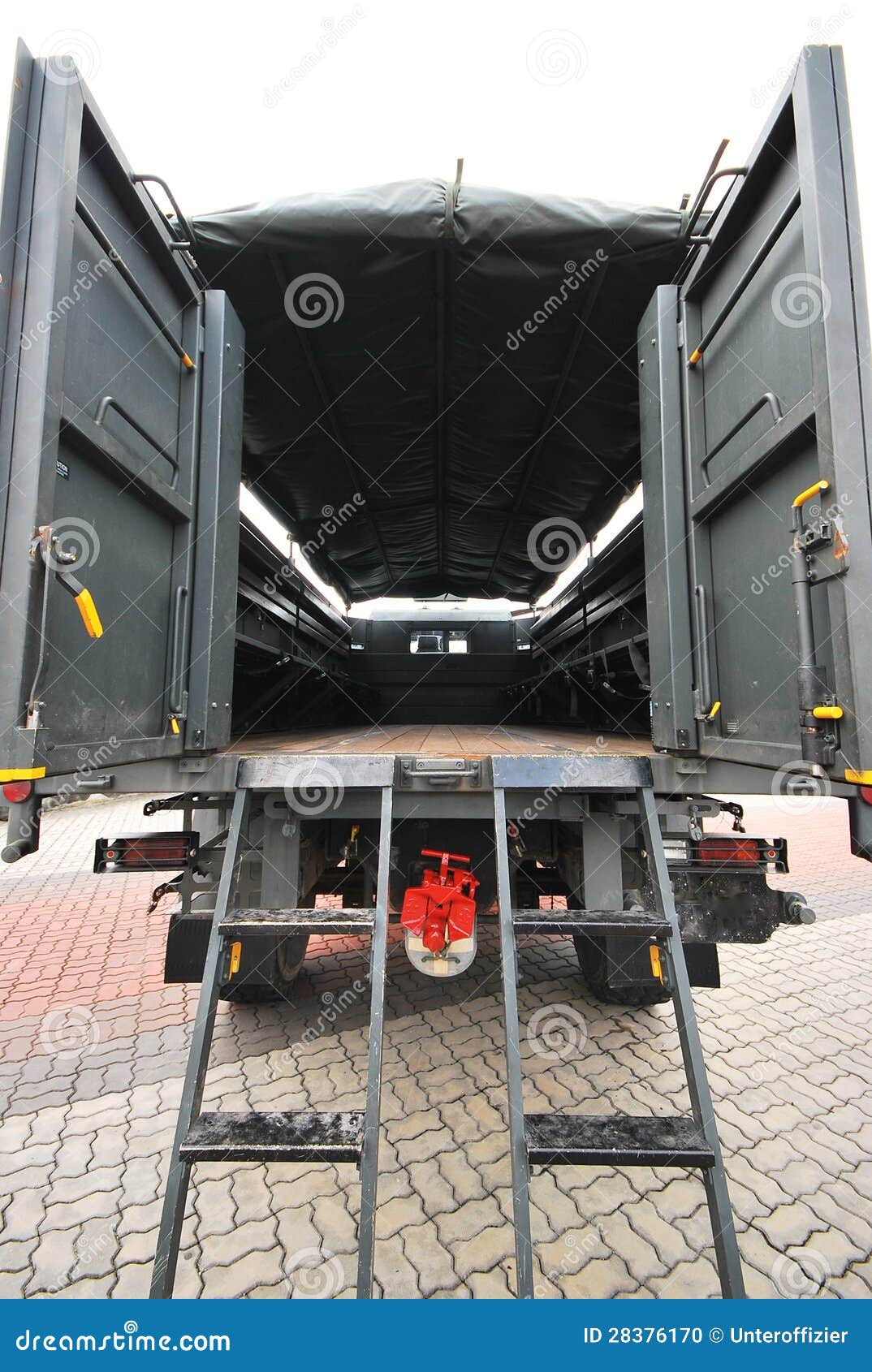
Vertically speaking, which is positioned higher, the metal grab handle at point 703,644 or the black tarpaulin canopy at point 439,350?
the black tarpaulin canopy at point 439,350

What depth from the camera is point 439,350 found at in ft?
10.3

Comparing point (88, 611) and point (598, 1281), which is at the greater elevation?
point (88, 611)

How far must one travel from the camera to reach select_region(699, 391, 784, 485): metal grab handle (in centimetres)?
161

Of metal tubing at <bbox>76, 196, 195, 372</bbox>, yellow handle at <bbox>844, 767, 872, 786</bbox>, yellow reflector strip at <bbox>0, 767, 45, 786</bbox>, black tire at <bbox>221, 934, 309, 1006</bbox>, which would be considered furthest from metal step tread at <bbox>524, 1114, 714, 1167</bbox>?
metal tubing at <bbox>76, 196, 195, 372</bbox>

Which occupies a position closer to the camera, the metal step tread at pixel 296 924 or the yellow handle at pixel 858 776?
the yellow handle at pixel 858 776

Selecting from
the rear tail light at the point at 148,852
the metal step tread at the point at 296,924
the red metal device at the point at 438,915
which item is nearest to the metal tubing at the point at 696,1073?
the red metal device at the point at 438,915

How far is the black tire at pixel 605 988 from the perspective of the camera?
2992mm

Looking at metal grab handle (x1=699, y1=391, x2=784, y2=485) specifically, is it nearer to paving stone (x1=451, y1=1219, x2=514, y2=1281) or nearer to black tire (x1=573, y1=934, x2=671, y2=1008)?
black tire (x1=573, y1=934, x2=671, y2=1008)

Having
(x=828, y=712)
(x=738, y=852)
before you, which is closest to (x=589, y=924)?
(x=828, y=712)

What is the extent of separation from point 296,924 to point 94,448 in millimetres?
1410

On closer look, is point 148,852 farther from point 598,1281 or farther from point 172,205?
point 172,205

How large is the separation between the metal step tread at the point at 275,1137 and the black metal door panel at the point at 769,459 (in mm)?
1424

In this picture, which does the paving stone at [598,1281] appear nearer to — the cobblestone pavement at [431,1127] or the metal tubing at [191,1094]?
the cobblestone pavement at [431,1127]

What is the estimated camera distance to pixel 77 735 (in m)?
1.61
